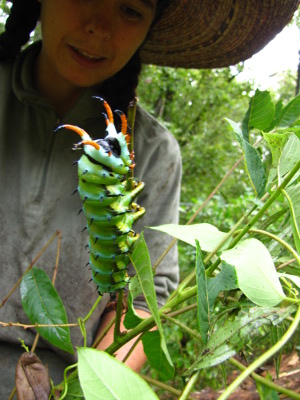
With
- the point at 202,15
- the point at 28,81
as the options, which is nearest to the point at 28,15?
the point at 28,81

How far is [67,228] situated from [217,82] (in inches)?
140

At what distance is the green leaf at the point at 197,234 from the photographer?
341 millimetres

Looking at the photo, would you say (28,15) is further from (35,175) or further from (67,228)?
(67,228)

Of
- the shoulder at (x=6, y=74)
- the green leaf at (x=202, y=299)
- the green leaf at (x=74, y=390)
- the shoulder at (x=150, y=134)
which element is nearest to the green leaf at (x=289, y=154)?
the green leaf at (x=202, y=299)

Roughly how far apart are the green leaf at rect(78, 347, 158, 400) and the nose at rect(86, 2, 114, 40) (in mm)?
675

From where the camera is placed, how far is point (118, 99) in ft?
3.23

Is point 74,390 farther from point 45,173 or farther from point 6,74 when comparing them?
point 6,74

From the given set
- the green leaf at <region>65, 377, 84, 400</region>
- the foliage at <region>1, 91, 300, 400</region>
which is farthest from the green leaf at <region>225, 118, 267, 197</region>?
the green leaf at <region>65, 377, 84, 400</region>

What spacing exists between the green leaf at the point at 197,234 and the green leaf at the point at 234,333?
0.21 ft

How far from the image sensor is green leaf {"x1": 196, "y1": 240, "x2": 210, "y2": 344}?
0.96 feet

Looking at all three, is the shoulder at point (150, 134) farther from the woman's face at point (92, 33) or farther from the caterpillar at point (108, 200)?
the caterpillar at point (108, 200)

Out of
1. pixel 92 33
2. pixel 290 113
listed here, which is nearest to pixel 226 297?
pixel 290 113

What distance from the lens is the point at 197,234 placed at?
35 cm

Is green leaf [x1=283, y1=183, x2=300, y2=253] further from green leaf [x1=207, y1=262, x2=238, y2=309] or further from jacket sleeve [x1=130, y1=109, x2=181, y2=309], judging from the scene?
jacket sleeve [x1=130, y1=109, x2=181, y2=309]
